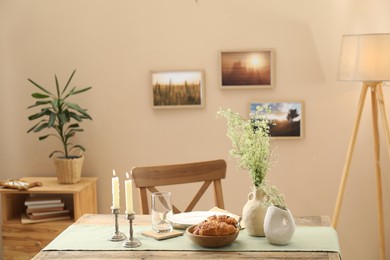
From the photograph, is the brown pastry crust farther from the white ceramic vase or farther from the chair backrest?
the chair backrest

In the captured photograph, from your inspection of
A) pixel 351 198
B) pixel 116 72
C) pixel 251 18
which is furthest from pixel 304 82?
pixel 116 72

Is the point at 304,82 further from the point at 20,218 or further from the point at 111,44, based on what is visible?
the point at 20,218

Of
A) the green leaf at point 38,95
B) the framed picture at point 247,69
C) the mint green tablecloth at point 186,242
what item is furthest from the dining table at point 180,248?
the framed picture at point 247,69

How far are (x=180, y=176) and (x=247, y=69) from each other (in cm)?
115

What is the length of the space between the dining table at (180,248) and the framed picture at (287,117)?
1433mm

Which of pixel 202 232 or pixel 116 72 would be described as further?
pixel 116 72

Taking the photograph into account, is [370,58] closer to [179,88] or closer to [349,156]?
[349,156]

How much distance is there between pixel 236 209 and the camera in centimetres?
410

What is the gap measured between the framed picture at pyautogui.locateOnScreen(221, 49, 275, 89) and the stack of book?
1.25 meters

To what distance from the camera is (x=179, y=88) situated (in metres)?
4.04

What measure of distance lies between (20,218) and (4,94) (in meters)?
0.83

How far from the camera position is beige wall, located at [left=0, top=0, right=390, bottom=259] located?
396 centimetres

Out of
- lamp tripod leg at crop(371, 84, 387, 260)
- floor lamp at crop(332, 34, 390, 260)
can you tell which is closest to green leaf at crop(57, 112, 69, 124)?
floor lamp at crop(332, 34, 390, 260)

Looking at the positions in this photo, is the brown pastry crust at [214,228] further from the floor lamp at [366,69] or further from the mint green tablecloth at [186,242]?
the floor lamp at [366,69]
